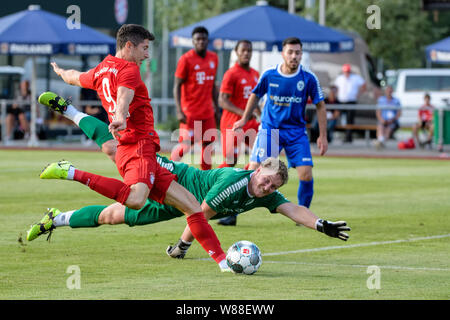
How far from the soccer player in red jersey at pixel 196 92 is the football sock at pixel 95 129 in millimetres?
5247

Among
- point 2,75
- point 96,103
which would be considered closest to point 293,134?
point 96,103

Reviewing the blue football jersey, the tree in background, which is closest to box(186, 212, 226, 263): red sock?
the blue football jersey

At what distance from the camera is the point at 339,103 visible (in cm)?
3012

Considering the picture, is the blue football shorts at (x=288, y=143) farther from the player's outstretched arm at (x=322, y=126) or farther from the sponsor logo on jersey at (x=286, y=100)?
the sponsor logo on jersey at (x=286, y=100)

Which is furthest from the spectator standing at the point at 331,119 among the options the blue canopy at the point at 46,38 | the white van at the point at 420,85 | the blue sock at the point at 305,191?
the blue sock at the point at 305,191

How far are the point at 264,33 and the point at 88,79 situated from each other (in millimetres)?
16882

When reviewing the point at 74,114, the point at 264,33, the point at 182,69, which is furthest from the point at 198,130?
the point at 264,33

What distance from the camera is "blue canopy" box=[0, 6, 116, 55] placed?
85.4 feet

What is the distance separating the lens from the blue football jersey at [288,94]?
38.5 feet

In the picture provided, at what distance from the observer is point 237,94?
13992 mm

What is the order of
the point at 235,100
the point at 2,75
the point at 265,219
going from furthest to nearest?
the point at 2,75 → the point at 235,100 → the point at 265,219

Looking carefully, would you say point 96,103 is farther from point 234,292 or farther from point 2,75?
point 234,292

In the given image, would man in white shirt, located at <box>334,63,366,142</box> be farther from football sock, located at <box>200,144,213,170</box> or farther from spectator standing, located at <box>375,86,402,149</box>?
football sock, located at <box>200,144,213,170</box>

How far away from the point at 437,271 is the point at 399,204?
19.5 feet
